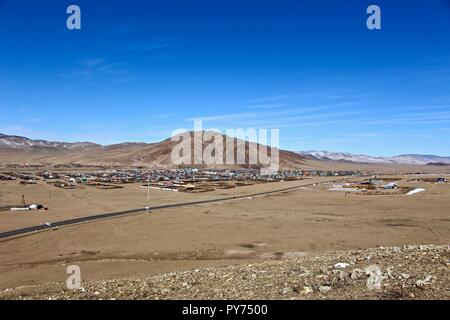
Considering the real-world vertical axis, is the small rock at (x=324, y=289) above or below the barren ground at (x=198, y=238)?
above

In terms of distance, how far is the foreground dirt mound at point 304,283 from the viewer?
9469 mm

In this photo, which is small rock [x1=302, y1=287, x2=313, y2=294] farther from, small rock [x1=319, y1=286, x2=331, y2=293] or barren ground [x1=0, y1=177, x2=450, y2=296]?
barren ground [x1=0, y1=177, x2=450, y2=296]

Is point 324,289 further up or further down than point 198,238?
further up

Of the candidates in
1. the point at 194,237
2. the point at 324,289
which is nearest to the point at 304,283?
the point at 324,289

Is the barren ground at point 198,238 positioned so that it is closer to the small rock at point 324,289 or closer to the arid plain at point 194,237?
the arid plain at point 194,237

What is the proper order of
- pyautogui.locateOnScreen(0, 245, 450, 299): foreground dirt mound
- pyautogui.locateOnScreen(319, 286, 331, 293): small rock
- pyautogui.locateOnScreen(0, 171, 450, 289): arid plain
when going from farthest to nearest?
pyautogui.locateOnScreen(0, 171, 450, 289): arid plain, pyautogui.locateOnScreen(319, 286, 331, 293): small rock, pyautogui.locateOnScreen(0, 245, 450, 299): foreground dirt mound

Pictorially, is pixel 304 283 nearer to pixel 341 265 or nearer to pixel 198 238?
pixel 341 265

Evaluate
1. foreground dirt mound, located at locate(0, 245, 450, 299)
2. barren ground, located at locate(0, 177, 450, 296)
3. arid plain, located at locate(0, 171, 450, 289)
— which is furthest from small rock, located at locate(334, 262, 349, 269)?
arid plain, located at locate(0, 171, 450, 289)

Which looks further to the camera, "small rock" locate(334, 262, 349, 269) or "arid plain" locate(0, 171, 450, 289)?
"arid plain" locate(0, 171, 450, 289)

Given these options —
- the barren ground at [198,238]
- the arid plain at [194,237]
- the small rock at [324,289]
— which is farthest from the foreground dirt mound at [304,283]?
the arid plain at [194,237]

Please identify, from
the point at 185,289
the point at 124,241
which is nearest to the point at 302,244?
the point at 124,241

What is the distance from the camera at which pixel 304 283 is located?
10.6 meters

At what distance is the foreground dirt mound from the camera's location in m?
9.47
